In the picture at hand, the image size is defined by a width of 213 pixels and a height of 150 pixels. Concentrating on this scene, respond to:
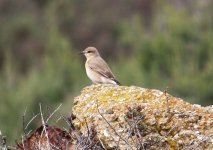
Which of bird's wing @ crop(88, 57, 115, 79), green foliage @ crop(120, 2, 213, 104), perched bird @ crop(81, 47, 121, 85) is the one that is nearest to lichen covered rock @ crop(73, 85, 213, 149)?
perched bird @ crop(81, 47, 121, 85)

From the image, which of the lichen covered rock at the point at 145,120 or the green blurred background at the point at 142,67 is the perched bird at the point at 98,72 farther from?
the green blurred background at the point at 142,67

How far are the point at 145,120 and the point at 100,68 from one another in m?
5.17

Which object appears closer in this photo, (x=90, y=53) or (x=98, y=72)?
(x=98, y=72)

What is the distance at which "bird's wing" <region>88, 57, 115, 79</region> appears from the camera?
42.8 feet

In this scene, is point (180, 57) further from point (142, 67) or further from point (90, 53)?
point (90, 53)

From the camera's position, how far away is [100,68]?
1324 centimetres

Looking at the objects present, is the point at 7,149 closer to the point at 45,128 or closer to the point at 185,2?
the point at 45,128

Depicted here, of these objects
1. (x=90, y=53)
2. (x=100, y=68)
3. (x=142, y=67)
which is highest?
(x=142, y=67)

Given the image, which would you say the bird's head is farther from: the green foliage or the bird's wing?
the green foliage

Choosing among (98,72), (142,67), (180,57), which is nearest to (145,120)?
(98,72)

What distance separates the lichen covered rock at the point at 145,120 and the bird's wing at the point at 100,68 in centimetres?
428

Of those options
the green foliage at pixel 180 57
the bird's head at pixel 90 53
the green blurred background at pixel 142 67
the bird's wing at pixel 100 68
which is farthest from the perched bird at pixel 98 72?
the green foliage at pixel 180 57

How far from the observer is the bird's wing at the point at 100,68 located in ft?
42.8

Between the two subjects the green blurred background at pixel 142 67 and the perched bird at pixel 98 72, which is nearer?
the perched bird at pixel 98 72
